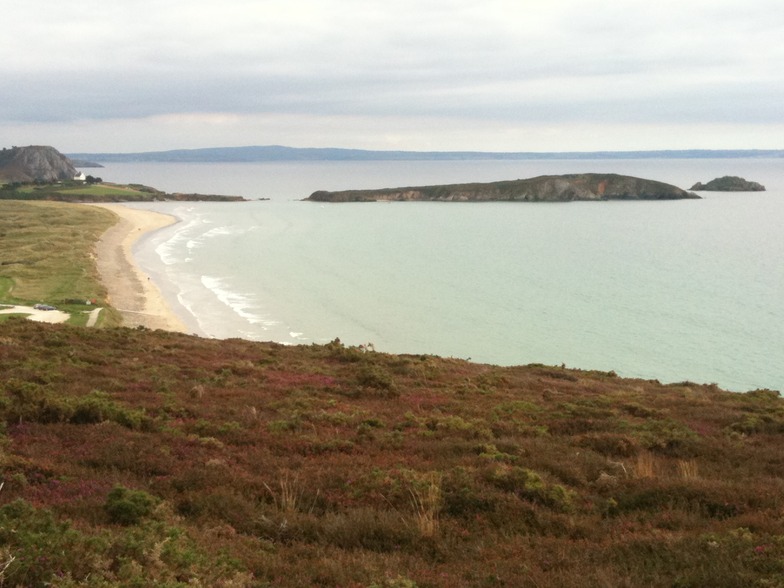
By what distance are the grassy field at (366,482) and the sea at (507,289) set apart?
20.9 m

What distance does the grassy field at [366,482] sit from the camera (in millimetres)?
7832

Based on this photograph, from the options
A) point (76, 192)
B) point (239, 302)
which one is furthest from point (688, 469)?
point (76, 192)

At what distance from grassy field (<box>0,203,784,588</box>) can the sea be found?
20.9 metres

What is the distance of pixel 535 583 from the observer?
7.83 metres

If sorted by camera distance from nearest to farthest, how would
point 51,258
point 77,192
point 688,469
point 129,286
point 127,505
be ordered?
point 127,505 → point 688,469 → point 129,286 → point 51,258 → point 77,192

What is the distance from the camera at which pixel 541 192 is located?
A: 604 ft

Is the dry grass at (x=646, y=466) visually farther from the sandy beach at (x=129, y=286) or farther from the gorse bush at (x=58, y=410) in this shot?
the sandy beach at (x=129, y=286)

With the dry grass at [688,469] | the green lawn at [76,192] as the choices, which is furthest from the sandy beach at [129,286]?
the green lawn at [76,192]

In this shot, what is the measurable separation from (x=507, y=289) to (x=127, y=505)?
55026 millimetres

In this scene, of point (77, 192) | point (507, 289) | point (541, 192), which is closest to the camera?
point (507, 289)

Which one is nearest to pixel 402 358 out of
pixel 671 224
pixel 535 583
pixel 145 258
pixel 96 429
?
pixel 96 429

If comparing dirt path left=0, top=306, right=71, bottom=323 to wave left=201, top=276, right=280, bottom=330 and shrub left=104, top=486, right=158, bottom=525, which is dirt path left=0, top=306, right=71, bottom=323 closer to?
wave left=201, top=276, right=280, bottom=330

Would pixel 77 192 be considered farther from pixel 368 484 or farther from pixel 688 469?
pixel 688 469

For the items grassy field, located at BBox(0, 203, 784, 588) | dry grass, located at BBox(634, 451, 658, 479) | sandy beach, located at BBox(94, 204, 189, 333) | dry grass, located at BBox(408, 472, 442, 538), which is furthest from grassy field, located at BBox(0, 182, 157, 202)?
dry grass, located at BBox(634, 451, 658, 479)
